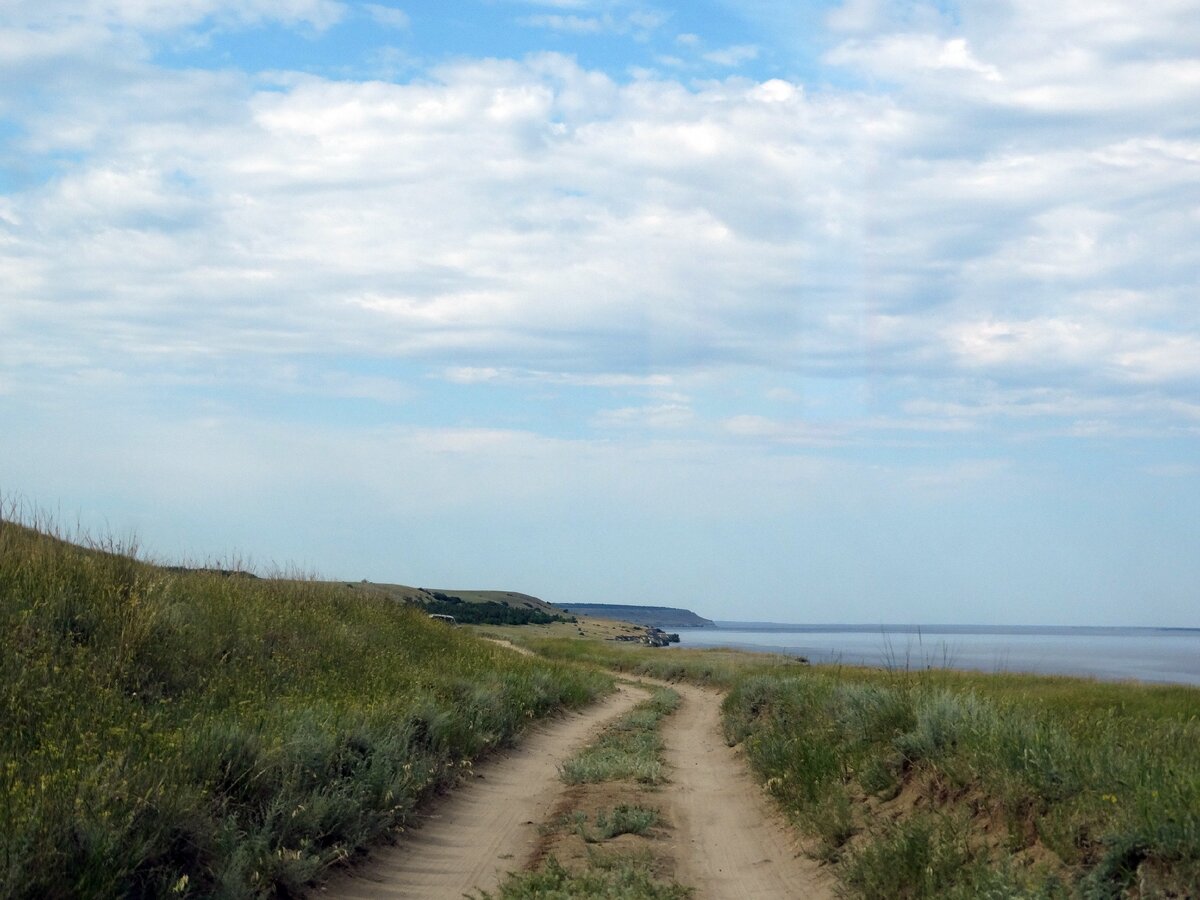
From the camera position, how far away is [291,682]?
12852mm

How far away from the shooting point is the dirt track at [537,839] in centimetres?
821

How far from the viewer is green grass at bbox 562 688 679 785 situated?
1305cm

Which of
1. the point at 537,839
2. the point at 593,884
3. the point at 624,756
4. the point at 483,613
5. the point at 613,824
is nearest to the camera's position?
the point at 593,884

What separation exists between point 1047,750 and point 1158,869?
2066 millimetres

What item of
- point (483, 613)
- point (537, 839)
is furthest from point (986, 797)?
point (483, 613)

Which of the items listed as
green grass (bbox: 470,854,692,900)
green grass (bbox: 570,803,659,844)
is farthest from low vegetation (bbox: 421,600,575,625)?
green grass (bbox: 470,854,692,900)

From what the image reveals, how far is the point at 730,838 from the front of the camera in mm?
10250

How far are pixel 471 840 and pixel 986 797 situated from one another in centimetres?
471

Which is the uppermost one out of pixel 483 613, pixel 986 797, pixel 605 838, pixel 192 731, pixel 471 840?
pixel 192 731

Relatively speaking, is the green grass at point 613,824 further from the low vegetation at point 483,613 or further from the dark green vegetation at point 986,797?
the low vegetation at point 483,613

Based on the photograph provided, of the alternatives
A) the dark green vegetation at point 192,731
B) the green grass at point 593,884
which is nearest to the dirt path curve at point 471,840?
the dark green vegetation at point 192,731

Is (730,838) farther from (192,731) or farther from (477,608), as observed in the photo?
(477,608)

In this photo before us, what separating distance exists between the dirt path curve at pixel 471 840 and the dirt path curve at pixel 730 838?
1.50 meters

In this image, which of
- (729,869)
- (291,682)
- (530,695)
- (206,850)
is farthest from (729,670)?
(206,850)
